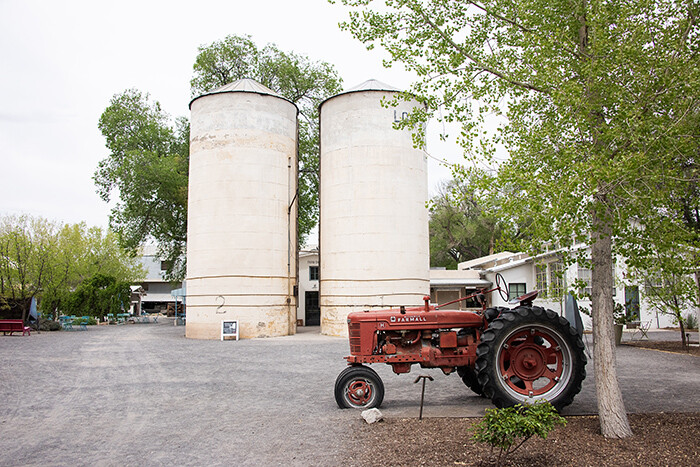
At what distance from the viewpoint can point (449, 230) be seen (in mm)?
49094

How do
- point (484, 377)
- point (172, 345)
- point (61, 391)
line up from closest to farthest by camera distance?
point (484, 377) < point (61, 391) < point (172, 345)

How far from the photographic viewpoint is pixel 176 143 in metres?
39.9

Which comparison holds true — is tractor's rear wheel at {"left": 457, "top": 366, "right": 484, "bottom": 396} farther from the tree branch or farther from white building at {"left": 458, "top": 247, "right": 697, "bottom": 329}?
white building at {"left": 458, "top": 247, "right": 697, "bottom": 329}

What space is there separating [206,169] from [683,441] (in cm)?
2304

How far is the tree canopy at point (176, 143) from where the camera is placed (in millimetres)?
35719

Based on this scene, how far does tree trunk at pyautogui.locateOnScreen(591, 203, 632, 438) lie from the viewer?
6355 millimetres

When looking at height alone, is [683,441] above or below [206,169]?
below

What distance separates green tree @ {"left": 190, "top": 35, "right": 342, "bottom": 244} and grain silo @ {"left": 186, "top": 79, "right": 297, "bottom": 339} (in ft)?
30.1

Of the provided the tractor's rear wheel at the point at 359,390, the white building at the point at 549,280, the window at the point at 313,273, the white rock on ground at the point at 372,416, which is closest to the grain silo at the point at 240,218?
the window at the point at 313,273

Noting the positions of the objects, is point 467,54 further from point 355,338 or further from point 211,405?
point 211,405

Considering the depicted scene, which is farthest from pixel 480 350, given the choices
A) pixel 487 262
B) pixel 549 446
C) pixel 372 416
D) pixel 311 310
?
pixel 487 262

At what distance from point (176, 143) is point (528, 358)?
3619 cm

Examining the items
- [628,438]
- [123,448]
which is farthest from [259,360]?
[628,438]

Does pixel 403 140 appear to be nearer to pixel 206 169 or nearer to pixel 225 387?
pixel 206 169
